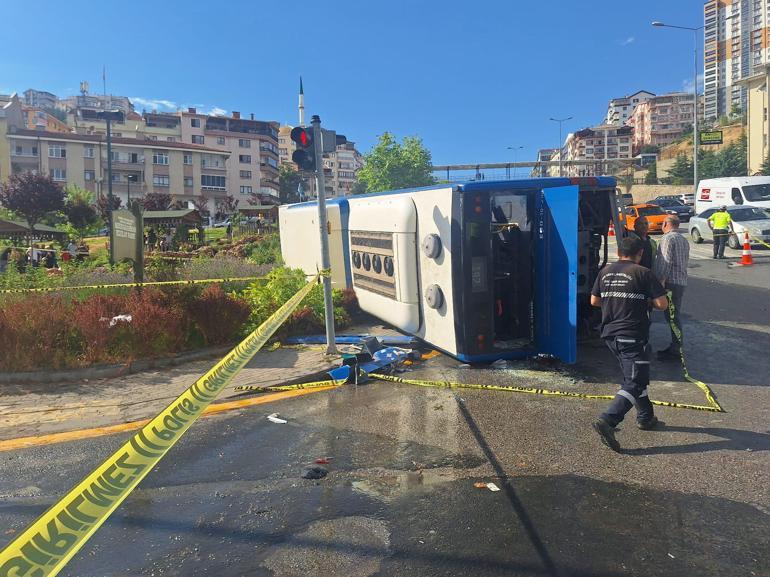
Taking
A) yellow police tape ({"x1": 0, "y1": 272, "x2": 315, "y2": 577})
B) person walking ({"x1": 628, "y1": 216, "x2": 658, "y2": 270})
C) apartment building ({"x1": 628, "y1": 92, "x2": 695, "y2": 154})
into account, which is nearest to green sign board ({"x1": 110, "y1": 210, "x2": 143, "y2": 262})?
yellow police tape ({"x1": 0, "y1": 272, "x2": 315, "y2": 577})

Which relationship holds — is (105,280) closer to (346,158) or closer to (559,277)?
(559,277)

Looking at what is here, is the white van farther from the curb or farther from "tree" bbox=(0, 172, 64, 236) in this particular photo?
"tree" bbox=(0, 172, 64, 236)

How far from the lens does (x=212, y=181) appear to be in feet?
273

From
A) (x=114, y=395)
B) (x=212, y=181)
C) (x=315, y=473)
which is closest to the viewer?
(x=315, y=473)

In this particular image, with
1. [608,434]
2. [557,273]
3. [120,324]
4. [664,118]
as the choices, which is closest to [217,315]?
[120,324]

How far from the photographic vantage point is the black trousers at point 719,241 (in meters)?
17.4

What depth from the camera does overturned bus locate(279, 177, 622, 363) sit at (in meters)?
6.20

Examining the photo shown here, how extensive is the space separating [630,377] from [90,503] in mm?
3853

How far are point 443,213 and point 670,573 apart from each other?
431cm

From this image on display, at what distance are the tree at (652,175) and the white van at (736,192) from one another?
77100mm

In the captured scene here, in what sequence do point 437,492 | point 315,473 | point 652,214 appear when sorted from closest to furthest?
point 437,492, point 315,473, point 652,214

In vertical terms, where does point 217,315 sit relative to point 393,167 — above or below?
below

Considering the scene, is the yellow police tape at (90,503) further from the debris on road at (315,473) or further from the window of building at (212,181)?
the window of building at (212,181)

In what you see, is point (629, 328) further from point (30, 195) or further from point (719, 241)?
point (30, 195)
